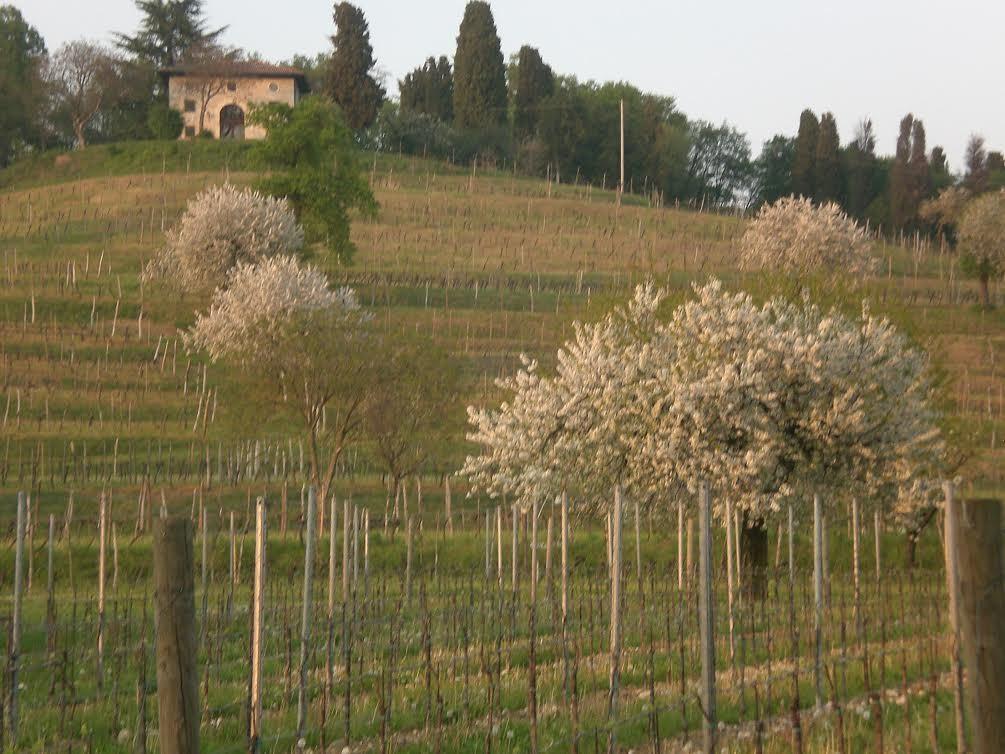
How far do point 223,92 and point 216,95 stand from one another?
0.63 m

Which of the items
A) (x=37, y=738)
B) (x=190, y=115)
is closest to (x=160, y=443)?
(x=37, y=738)

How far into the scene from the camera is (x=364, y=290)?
6675 cm

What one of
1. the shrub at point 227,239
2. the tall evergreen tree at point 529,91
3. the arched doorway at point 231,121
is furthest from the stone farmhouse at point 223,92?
the shrub at point 227,239

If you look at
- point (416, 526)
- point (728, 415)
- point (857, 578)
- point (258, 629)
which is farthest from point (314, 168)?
point (258, 629)

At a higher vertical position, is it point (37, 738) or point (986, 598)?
point (986, 598)

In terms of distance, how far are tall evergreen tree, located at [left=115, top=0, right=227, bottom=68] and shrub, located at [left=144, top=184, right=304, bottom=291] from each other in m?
62.7

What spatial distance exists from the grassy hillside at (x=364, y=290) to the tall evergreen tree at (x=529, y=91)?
18927 millimetres

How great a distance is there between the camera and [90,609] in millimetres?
20500

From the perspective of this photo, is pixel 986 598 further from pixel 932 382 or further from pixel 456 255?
pixel 456 255

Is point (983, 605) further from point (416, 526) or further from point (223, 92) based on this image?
point (223, 92)

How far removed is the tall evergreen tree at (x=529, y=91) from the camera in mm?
128625

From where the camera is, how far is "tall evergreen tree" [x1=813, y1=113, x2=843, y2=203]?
399ft

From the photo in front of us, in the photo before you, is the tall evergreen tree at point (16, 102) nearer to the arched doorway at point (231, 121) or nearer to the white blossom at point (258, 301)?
the arched doorway at point (231, 121)

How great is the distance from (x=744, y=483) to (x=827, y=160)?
342 feet
